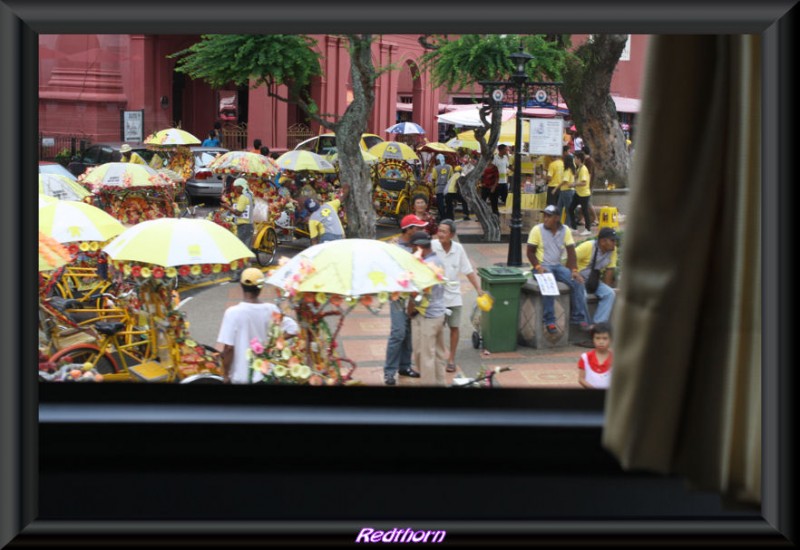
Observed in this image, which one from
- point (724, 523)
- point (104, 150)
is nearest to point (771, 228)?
point (724, 523)

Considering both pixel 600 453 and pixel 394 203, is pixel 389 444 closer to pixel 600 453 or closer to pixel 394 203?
pixel 600 453

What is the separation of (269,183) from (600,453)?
11432 millimetres

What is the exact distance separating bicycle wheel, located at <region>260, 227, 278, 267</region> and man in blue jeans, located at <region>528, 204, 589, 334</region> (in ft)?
14.7

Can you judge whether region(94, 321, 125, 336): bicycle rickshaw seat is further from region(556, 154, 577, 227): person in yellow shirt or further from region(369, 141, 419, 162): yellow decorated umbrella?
region(369, 141, 419, 162): yellow decorated umbrella

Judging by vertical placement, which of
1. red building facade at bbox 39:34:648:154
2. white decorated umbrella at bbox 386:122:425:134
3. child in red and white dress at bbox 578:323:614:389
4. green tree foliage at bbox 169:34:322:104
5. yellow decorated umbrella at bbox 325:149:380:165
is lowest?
child in red and white dress at bbox 578:323:614:389

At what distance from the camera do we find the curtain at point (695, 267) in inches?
109

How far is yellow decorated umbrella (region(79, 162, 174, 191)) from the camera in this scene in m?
14.1

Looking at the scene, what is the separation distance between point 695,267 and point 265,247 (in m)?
11.4

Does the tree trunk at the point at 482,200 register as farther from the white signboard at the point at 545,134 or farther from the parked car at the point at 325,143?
the white signboard at the point at 545,134

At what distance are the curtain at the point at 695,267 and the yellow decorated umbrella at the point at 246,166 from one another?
486 inches

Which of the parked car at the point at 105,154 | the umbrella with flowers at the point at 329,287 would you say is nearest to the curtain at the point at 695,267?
the umbrella with flowers at the point at 329,287

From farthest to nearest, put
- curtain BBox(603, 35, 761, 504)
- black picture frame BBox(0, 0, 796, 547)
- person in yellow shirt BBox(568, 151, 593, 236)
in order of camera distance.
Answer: person in yellow shirt BBox(568, 151, 593, 236) < black picture frame BBox(0, 0, 796, 547) < curtain BBox(603, 35, 761, 504)

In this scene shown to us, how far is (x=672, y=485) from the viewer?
13.4 feet

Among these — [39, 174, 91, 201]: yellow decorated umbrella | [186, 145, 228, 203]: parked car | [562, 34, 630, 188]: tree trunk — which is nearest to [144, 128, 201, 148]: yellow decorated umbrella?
[186, 145, 228, 203]: parked car
